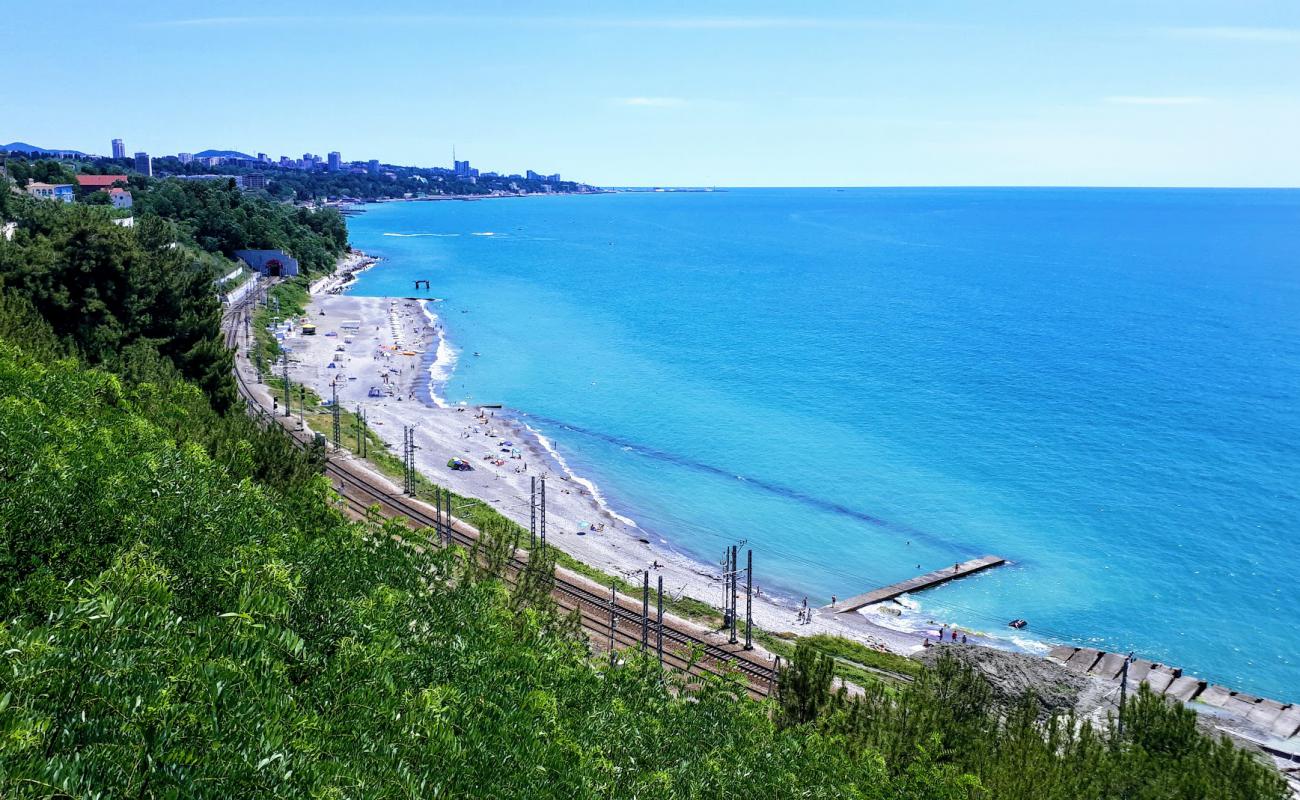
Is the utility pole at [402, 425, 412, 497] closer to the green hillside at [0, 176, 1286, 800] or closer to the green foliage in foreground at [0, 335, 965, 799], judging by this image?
the green hillside at [0, 176, 1286, 800]

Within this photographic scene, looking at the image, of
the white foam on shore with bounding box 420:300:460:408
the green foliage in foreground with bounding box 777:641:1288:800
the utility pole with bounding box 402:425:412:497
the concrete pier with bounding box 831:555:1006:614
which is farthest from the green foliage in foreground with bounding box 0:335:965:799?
the white foam on shore with bounding box 420:300:460:408

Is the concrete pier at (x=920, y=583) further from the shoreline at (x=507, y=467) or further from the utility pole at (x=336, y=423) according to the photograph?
the utility pole at (x=336, y=423)

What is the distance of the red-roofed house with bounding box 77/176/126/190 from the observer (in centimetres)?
11438

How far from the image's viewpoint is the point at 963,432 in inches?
2800

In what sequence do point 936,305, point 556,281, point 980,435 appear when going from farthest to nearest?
point 556,281
point 936,305
point 980,435

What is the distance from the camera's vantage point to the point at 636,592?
40.6 m

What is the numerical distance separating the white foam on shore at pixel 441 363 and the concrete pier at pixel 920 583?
3854 cm

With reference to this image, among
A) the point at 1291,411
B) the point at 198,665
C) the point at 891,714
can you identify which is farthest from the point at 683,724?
the point at 1291,411

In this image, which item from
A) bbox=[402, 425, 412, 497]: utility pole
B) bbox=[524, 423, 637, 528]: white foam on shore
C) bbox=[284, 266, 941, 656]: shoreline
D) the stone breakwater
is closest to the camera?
the stone breakwater

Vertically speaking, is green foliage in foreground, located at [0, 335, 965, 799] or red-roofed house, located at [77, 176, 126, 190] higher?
red-roofed house, located at [77, 176, 126, 190]

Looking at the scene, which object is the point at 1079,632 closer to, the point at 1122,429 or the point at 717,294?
the point at 1122,429

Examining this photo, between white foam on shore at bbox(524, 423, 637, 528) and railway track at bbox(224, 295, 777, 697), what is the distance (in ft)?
34.9

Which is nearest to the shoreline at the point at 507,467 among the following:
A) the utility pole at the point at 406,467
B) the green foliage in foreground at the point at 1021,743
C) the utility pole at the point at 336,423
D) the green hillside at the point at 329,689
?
the utility pole at the point at 406,467

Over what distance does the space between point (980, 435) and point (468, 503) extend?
40002mm
